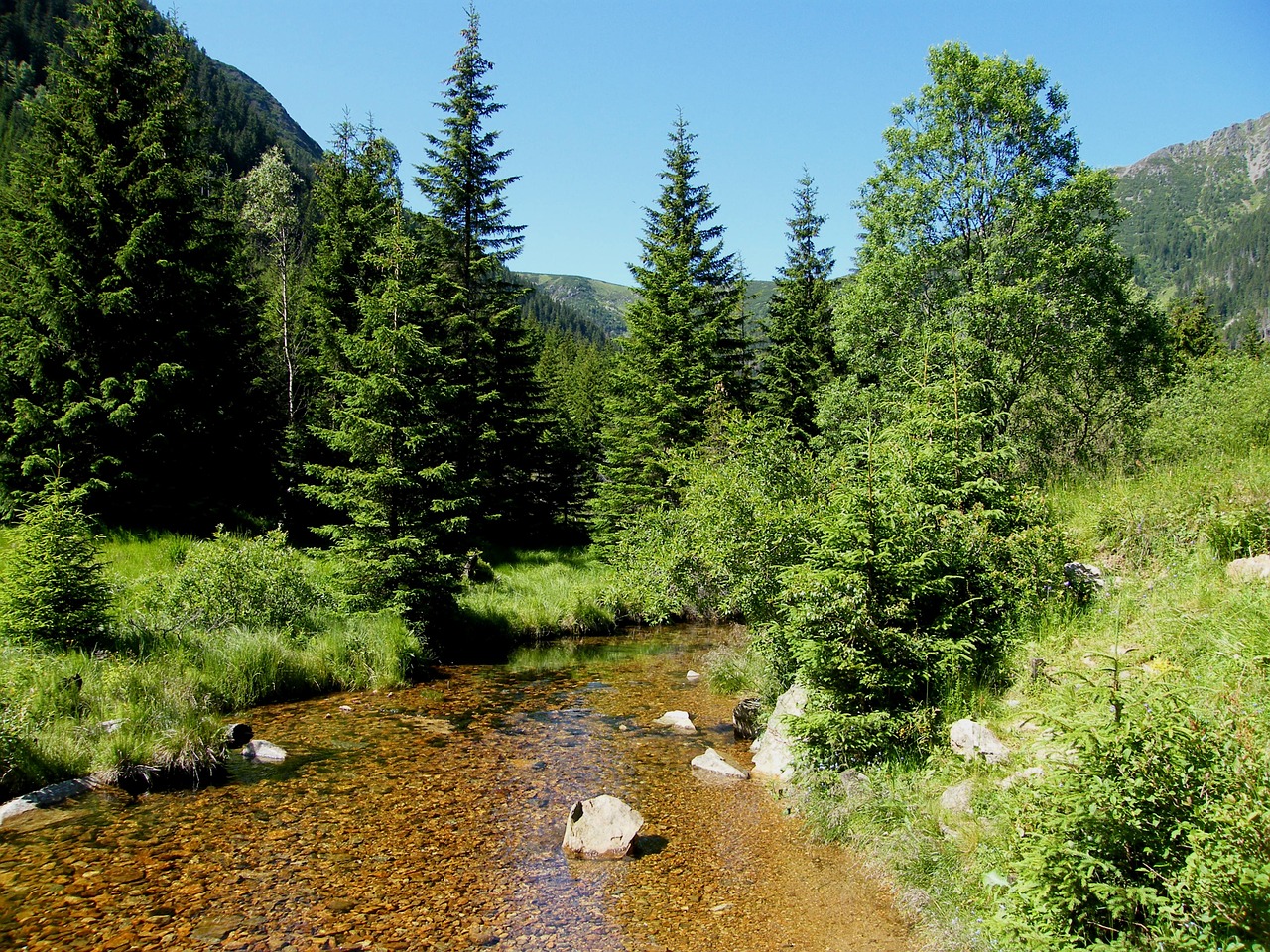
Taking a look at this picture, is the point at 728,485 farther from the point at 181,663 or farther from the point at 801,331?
the point at 801,331

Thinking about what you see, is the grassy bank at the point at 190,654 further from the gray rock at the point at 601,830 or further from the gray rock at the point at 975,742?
the gray rock at the point at 975,742

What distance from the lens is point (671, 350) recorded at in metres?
27.4

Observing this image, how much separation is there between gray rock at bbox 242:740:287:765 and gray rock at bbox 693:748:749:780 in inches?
242

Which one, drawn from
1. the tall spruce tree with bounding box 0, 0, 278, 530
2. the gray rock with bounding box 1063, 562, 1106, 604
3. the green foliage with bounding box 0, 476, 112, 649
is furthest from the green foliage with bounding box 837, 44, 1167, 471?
the tall spruce tree with bounding box 0, 0, 278, 530

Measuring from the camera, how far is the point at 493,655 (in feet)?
58.8

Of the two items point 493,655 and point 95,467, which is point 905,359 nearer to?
point 493,655

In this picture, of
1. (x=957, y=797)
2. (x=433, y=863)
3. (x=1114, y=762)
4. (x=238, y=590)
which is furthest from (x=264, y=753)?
(x=1114, y=762)

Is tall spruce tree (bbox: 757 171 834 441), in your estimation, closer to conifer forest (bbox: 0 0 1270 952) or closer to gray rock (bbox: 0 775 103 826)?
conifer forest (bbox: 0 0 1270 952)

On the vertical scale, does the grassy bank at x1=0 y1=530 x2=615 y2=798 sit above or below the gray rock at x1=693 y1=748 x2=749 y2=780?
above

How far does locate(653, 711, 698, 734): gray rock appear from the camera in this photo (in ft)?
37.9

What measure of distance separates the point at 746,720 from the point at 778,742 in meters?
1.57

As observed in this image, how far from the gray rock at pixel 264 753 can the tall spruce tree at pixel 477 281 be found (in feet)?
50.4

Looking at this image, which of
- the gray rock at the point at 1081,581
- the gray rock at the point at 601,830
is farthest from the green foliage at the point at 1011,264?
the gray rock at the point at 601,830

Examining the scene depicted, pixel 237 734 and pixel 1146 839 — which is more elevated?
pixel 1146 839
